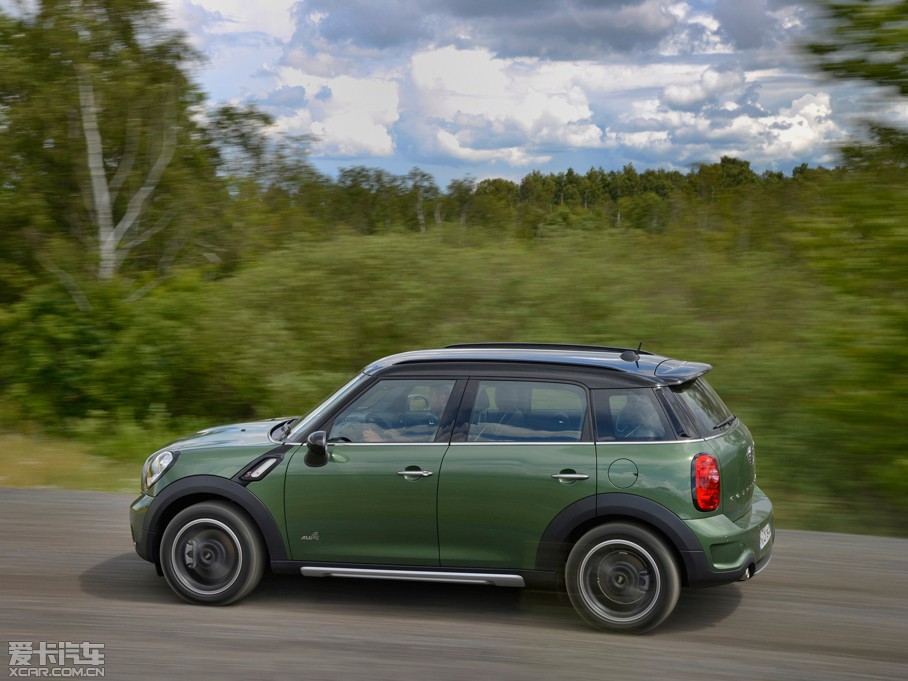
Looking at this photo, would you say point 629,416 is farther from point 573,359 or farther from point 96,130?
point 96,130

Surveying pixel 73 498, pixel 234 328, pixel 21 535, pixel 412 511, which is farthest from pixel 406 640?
pixel 234 328

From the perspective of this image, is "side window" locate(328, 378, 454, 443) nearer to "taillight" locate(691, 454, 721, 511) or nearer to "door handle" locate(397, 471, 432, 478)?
"door handle" locate(397, 471, 432, 478)

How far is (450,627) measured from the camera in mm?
5410

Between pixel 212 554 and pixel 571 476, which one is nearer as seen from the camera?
pixel 571 476

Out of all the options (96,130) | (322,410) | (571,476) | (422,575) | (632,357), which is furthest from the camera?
(96,130)

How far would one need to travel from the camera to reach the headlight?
5.99 metres

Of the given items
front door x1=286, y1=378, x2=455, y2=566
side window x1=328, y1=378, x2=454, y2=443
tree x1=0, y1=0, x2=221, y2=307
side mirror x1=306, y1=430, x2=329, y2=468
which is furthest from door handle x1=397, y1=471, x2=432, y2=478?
tree x1=0, y1=0, x2=221, y2=307

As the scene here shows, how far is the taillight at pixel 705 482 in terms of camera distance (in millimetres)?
5242

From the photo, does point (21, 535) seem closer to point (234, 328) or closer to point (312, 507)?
point (312, 507)

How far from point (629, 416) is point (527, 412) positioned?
594mm

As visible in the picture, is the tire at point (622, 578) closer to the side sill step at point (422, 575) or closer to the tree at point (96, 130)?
the side sill step at point (422, 575)

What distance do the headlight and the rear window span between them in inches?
124

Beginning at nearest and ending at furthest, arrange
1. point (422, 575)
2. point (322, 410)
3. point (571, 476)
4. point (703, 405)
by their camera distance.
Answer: point (571, 476) → point (422, 575) → point (703, 405) → point (322, 410)

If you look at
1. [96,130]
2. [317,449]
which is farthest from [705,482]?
[96,130]
